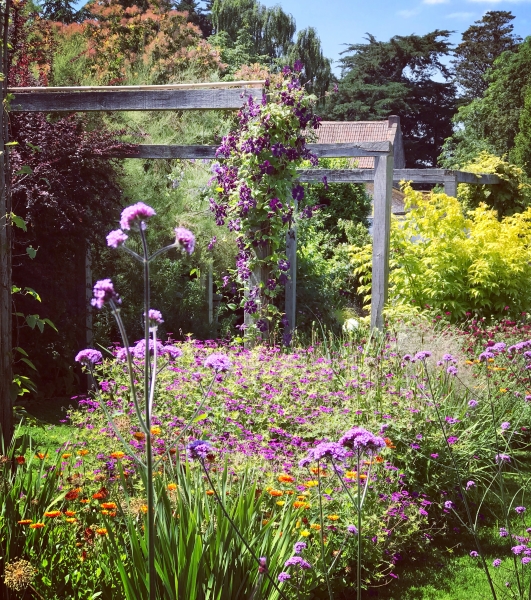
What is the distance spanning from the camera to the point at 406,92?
3953 centimetres

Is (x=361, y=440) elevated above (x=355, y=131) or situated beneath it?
situated beneath

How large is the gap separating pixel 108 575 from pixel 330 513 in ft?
4.03

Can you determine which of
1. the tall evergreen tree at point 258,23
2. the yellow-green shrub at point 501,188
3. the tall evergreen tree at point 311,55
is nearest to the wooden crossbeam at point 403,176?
the yellow-green shrub at point 501,188

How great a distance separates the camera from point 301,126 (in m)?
6.24

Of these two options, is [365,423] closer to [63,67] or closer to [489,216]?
[489,216]

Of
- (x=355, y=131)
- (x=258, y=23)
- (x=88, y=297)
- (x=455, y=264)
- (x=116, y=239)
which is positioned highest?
(x=258, y=23)

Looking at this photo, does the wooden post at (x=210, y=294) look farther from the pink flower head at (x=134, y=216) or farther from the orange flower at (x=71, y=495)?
the pink flower head at (x=134, y=216)

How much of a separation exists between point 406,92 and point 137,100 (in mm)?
35803

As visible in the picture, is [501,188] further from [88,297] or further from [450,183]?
[88,297]

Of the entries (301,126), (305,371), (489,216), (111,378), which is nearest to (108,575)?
(305,371)

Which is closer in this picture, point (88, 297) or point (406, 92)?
point (88, 297)

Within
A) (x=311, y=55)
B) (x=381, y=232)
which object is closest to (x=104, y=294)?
(x=381, y=232)

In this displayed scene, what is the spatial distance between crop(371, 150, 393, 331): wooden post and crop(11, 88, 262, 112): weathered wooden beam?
5.47 feet

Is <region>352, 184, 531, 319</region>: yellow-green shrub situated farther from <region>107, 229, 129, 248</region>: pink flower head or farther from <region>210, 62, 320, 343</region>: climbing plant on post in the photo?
<region>107, 229, 129, 248</region>: pink flower head
